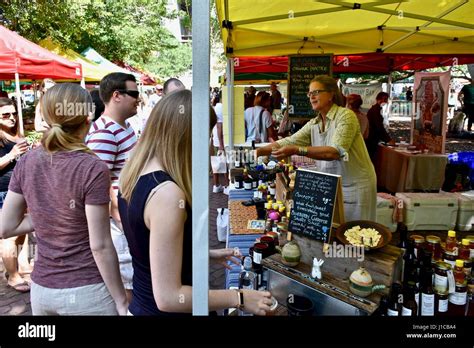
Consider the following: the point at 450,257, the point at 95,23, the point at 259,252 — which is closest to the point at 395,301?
the point at 450,257

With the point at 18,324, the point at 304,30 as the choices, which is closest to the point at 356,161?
the point at 18,324

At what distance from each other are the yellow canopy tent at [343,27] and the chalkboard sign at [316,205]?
7.38 ft

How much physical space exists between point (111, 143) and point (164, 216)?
1.52 meters

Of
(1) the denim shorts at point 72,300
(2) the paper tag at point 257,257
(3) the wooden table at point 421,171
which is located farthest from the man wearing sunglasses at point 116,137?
(3) the wooden table at point 421,171

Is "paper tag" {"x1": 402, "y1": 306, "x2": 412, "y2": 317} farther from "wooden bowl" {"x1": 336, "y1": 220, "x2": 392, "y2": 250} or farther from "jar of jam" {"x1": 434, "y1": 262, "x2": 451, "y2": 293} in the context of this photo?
"wooden bowl" {"x1": 336, "y1": 220, "x2": 392, "y2": 250}

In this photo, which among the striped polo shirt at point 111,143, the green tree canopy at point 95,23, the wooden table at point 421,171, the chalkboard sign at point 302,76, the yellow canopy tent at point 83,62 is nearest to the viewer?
the striped polo shirt at point 111,143

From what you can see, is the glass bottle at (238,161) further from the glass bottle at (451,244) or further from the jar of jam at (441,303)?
the jar of jam at (441,303)

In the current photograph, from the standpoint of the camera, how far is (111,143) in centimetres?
264

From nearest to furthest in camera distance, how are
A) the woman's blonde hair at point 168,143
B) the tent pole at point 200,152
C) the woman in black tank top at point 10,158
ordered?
the tent pole at point 200,152, the woman's blonde hair at point 168,143, the woman in black tank top at point 10,158

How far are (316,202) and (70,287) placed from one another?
1315 millimetres

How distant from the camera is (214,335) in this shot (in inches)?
64.6

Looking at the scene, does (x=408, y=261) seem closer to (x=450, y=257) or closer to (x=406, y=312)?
(x=450, y=257)

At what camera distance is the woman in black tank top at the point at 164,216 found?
4.32 ft

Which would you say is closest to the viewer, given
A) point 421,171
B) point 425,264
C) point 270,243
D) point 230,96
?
point 425,264
